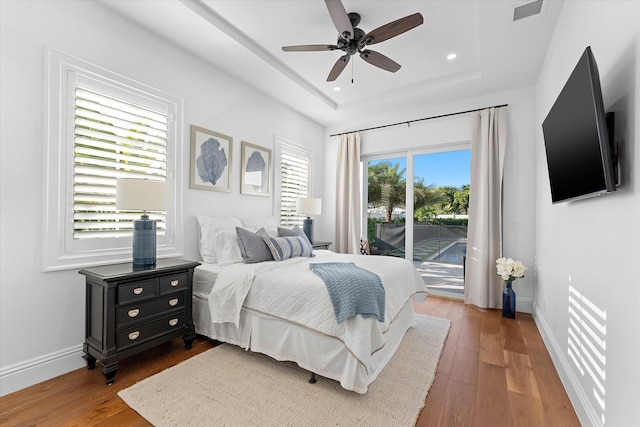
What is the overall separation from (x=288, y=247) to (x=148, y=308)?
52.4 inches

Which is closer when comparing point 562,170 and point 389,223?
point 562,170

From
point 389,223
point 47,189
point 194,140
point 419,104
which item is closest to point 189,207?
point 194,140

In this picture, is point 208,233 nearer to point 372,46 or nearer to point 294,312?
point 294,312

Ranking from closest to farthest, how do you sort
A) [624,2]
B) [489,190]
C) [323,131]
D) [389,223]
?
[624,2] < [489,190] < [389,223] < [323,131]

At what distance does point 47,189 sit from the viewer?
2.14 meters

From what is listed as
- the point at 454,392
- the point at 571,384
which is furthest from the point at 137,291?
the point at 571,384

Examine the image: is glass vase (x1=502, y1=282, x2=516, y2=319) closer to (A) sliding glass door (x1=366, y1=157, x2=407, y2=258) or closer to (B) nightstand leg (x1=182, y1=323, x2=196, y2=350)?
(A) sliding glass door (x1=366, y1=157, x2=407, y2=258)

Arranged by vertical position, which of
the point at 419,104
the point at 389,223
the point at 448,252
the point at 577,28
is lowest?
the point at 448,252

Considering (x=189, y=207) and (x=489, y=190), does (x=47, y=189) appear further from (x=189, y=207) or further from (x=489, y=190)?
(x=489, y=190)

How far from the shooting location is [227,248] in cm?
294

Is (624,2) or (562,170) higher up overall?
(624,2)

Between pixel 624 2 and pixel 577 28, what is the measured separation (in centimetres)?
84

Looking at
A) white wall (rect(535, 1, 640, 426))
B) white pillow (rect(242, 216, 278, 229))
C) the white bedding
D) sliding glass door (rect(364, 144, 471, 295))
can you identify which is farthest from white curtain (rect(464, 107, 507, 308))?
white pillow (rect(242, 216, 278, 229))

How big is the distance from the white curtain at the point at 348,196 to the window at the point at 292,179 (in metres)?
0.58
